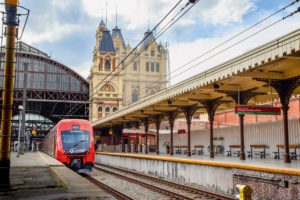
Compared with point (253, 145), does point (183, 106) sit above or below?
above

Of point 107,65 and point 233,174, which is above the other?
point 107,65

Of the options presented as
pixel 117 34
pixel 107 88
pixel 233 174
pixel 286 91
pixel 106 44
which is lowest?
pixel 233 174

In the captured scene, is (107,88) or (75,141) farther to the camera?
(107,88)

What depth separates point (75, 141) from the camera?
743 inches

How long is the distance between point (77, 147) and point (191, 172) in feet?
22.4

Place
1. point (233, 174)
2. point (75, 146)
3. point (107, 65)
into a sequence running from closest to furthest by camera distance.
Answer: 1. point (233, 174)
2. point (75, 146)
3. point (107, 65)

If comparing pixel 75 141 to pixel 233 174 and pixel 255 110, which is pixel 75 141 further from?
pixel 255 110

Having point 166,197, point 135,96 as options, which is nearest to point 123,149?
point 166,197

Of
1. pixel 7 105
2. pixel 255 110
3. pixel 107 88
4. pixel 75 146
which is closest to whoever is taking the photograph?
pixel 7 105

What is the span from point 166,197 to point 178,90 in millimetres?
6743

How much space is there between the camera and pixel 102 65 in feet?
200

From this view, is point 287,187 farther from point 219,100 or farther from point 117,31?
point 117,31

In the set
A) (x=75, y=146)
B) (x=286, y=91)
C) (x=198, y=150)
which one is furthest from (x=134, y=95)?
(x=286, y=91)

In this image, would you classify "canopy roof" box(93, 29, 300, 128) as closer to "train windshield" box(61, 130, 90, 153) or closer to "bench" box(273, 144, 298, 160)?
"bench" box(273, 144, 298, 160)
